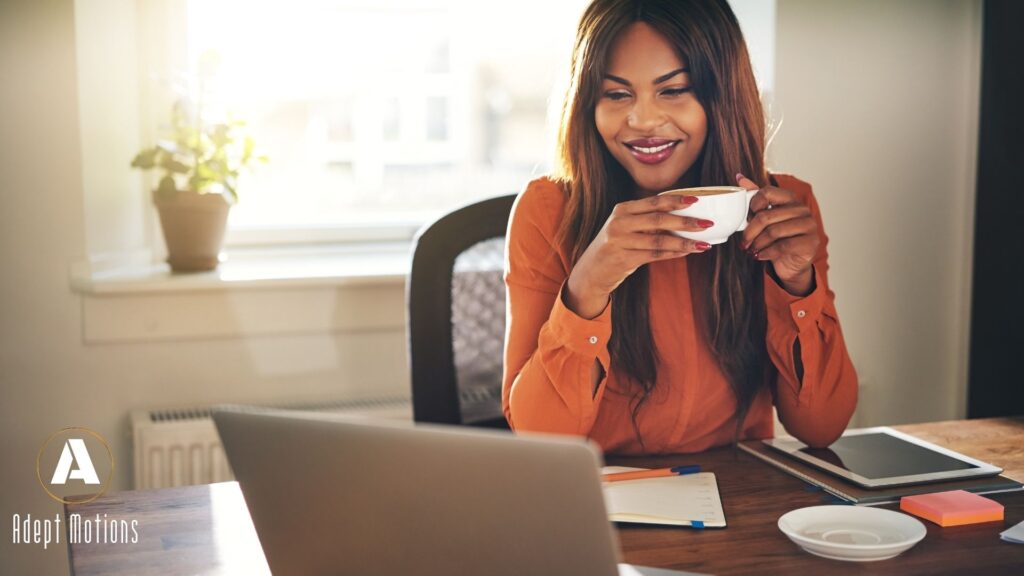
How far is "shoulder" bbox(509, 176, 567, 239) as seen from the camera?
1457 mm

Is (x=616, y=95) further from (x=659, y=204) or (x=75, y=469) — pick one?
(x=75, y=469)

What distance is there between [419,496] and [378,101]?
1850 millimetres

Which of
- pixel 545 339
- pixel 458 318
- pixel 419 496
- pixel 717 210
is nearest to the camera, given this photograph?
pixel 419 496

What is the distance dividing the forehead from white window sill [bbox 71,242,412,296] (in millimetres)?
620

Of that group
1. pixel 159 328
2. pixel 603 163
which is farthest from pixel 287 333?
pixel 603 163

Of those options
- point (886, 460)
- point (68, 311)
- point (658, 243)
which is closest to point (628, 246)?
point (658, 243)

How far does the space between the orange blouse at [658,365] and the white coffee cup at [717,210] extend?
0.21 metres

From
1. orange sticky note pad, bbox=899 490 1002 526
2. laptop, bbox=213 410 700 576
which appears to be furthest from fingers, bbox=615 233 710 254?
laptop, bbox=213 410 700 576

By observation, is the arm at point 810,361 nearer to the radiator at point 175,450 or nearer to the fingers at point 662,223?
the fingers at point 662,223

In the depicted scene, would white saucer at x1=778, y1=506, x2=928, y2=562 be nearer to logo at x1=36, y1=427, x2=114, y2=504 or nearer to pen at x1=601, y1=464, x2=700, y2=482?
pen at x1=601, y1=464, x2=700, y2=482

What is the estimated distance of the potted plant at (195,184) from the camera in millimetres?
2059

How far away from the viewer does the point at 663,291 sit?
1448mm

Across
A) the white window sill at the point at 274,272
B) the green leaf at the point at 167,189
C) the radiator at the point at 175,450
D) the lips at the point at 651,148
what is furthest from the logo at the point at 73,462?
the lips at the point at 651,148

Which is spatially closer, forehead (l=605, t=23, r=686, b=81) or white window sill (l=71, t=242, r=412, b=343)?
forehead (l=605, t=23, r=686, b=81)
